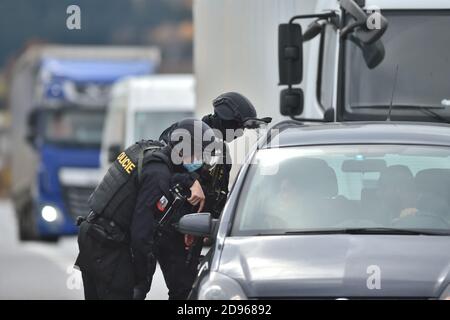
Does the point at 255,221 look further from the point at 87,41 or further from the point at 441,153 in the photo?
the point at 87,41

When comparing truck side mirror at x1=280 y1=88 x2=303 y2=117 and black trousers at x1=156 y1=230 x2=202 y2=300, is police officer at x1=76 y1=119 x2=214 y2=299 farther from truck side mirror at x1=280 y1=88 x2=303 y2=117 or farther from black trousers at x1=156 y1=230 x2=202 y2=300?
truck side mirror at x1=280 y1=88 x2=303 y2=117

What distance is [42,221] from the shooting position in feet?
91.1

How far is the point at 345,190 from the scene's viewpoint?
27.4 ft

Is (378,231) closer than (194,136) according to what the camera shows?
Yes

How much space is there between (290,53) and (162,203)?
391cm

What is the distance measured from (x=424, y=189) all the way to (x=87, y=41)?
87.0m

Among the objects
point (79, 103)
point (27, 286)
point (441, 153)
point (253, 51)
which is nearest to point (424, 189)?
point (441, 153)

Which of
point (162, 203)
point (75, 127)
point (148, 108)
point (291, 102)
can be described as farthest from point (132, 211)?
point (75, 127)

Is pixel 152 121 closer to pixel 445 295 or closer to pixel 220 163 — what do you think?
pixel 220 163

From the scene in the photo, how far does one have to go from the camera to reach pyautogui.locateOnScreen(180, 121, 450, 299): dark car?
23.5ft

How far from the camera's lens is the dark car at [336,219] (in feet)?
23.5

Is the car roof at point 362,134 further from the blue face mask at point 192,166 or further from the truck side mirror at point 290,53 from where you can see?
the truck side mirror at point 290,53

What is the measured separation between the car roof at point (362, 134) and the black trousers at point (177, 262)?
36.2 inches

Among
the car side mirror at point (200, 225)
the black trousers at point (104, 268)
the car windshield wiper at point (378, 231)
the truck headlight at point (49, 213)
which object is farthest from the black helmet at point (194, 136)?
the truck headlight at point (49, 213)
